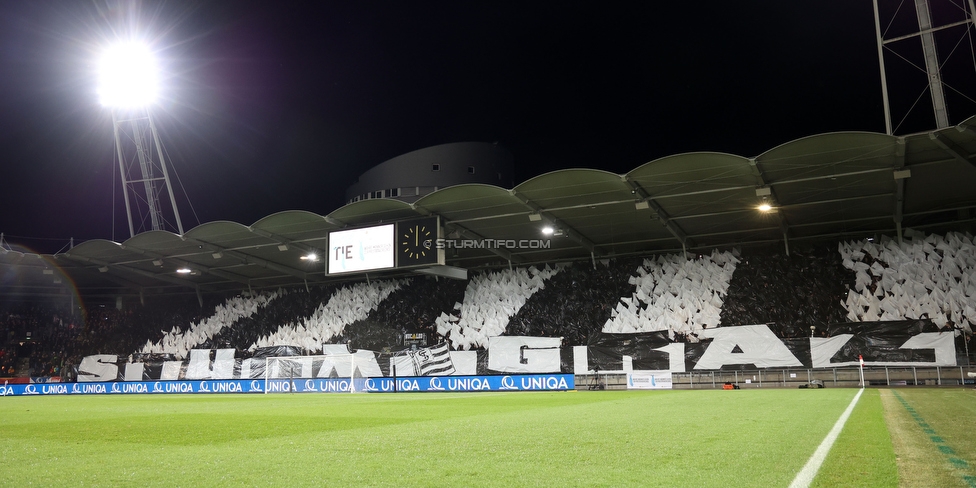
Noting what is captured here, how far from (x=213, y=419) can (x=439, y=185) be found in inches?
1710

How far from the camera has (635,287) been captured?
30.0m

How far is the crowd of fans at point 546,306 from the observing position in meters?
25.2

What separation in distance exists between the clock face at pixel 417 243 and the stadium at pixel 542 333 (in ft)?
Answer: 0.32

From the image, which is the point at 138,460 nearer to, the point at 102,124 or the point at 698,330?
the point at 698,330

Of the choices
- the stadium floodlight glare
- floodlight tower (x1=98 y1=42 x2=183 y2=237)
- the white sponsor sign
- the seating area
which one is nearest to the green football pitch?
the white sponsor sign

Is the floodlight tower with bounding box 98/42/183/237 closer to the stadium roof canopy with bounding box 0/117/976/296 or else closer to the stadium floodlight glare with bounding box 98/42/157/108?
the stadium floodlight glare with bounding box 98/42/157/108

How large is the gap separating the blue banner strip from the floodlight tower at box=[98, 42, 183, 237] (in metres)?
8.88

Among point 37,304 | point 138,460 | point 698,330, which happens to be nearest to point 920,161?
point 698,330

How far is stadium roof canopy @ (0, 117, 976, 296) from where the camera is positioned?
20578 millimetres

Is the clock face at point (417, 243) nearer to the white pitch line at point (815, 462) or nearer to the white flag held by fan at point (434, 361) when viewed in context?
the white flag held by fan at point (434, 361)

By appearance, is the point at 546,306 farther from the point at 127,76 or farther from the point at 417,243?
the point at 127,76

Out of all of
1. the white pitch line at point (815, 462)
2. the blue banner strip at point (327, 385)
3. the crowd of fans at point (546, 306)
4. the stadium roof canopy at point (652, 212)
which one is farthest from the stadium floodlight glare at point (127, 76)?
the white pitch line at point (815, 462)

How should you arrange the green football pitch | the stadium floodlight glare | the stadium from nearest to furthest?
1. the green football pitch
2. the stadium
3. the stadium floodlight glare

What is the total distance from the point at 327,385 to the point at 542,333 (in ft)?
33.0
